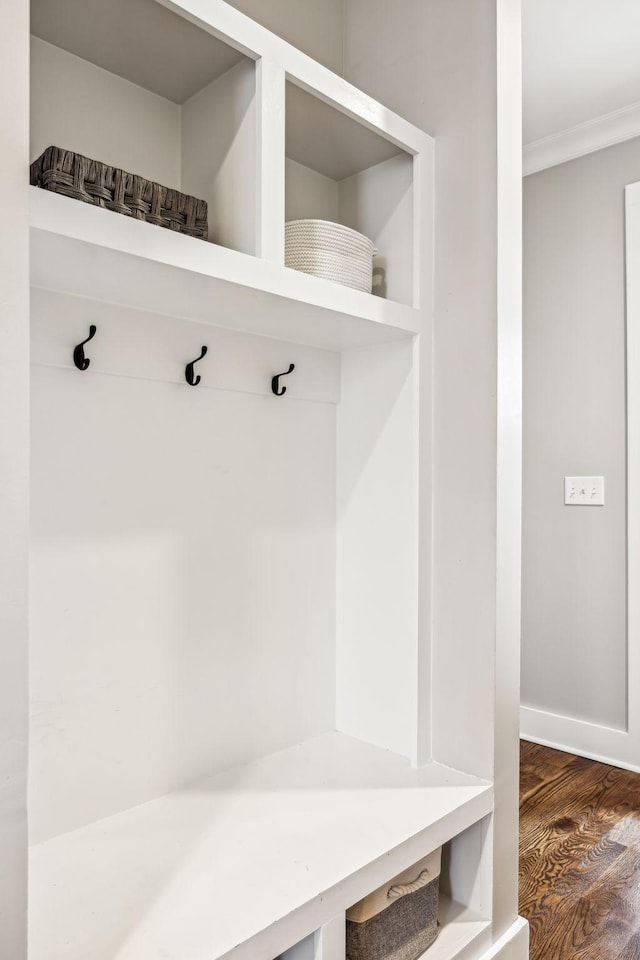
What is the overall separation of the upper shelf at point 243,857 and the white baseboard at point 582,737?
4.66ft

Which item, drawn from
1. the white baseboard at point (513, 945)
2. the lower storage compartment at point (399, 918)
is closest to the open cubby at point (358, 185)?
the lower storage compartment at point (399, 918)

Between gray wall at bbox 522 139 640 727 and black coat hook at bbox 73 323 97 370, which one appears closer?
black coat hook at bbox 73 323 97 370

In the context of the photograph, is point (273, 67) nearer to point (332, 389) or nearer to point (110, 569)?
point (332, 389)

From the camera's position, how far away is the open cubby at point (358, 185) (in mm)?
1381

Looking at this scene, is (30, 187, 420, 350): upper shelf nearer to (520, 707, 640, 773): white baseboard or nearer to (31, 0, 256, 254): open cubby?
(31, 0, 256, 254): open cubby

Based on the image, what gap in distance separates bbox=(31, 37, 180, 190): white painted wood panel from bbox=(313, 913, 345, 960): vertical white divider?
1279 millimetres

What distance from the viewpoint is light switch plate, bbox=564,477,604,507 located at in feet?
8.29

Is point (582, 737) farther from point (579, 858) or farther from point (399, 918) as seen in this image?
point (399, 918)

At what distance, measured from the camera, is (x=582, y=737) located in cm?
257

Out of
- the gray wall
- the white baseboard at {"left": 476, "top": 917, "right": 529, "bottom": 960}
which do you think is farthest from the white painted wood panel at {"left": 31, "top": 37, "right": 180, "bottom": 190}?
the gray wall

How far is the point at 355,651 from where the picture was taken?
156 cm

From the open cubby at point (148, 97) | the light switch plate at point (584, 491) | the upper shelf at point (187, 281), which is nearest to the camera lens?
the upper shelf at point (187, 281)

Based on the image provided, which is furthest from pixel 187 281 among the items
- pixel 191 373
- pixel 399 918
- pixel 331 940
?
pixel 399 918

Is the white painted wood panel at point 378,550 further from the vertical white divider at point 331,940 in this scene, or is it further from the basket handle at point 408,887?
the vertical white divider at point 331,940
